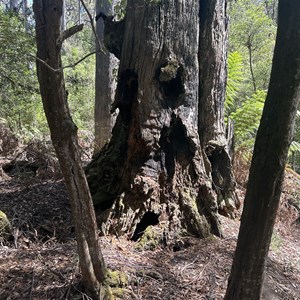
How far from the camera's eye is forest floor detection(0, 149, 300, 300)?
3.05 m

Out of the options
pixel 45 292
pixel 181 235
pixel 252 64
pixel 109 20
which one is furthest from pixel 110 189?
pixel 252 64

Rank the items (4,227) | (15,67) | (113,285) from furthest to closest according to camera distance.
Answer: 1. (15,67)
2. (4,227)
3. (113,285)

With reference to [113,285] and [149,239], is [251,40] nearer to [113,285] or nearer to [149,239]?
[149,239]

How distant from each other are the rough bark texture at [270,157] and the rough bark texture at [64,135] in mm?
1098

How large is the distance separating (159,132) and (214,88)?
47.4 inches

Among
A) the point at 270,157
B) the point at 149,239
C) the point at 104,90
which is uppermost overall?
the point at 104,90

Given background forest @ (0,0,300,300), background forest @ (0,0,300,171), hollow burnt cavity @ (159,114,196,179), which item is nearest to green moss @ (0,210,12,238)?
background forest @ (0,0,300,300)

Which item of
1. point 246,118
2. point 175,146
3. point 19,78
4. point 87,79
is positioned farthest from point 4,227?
Answer: point 87,79

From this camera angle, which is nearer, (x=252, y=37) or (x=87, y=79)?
(x=87, y=79)

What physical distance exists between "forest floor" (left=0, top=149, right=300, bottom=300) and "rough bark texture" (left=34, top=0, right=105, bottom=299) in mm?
311

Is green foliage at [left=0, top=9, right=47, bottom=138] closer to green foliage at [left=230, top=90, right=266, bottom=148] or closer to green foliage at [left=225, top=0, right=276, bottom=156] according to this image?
green foliage at [left=230, top=90, right=266, bottom=148]

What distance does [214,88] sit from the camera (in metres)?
4.85

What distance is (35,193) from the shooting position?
4.88m

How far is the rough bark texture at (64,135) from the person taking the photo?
2.28m
